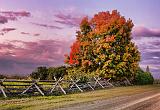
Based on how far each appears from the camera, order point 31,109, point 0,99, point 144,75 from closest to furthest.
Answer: point 31,109 → point 0,99 → point 144,75

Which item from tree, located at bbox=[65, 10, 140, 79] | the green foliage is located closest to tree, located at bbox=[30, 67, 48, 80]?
the green foliage

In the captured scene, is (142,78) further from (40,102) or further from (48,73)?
(40,102)

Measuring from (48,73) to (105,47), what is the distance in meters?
15.8

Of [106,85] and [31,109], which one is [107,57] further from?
[31,109]

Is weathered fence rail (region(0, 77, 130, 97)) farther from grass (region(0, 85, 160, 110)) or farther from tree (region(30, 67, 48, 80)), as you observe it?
tree (region(30, 67, 48, 80))

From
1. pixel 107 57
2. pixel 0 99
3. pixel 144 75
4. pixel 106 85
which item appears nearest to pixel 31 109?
pixel 0 99

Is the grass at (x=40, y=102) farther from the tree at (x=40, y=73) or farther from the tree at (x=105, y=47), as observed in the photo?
the tree at (x=40, y=73)

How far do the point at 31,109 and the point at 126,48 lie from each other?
129ft

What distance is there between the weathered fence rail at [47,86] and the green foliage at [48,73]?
12934 millimetres

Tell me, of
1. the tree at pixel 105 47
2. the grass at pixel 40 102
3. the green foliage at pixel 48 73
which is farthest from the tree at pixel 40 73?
the grass at pixel 40 102

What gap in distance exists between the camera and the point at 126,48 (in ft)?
190

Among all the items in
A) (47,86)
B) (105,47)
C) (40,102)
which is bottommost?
(47,86)

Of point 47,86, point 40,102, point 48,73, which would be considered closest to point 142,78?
point 48,73

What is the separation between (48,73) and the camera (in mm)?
67250
